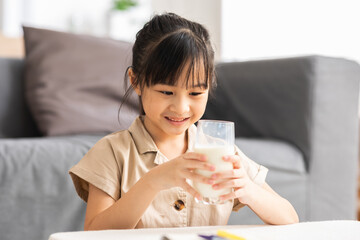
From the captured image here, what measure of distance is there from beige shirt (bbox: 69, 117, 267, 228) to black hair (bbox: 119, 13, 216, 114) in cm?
12

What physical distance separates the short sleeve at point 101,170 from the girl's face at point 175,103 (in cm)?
12

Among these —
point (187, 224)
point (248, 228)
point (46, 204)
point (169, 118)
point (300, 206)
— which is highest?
point (169, 118)

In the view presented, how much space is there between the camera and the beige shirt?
2.94 ft

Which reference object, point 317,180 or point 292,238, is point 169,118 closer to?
point 292,238

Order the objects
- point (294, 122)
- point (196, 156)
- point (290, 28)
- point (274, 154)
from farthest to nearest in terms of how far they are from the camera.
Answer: point (290, 28) < point (294, 122) < point (274, 154) < point (196, 156)

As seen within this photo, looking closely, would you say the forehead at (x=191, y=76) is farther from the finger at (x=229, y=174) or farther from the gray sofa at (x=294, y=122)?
the gray sofa at (x=294, y=122)

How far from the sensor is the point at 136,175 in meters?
0.92

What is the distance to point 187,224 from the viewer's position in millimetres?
932

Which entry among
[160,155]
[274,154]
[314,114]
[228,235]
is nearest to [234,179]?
[228,235]

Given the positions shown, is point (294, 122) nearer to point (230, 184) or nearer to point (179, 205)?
point (179, 205)

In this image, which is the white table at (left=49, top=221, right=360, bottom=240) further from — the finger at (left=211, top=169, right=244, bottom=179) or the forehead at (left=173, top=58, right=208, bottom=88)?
the forehead at (left=173, top=58, right=208, bottom=88)

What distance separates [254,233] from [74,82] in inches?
50.0

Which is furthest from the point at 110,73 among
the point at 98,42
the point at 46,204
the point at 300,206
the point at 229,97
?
the point at 300,206

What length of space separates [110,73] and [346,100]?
94cm
